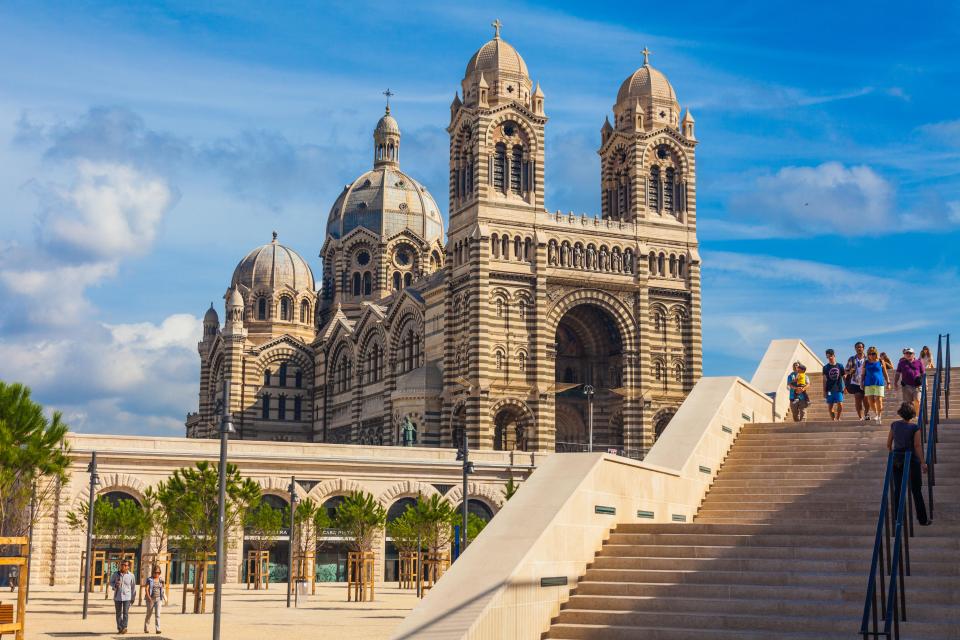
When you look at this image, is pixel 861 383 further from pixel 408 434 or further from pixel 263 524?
pixel 408 434

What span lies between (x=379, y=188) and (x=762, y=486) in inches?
2704

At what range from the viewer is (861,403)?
21.8m

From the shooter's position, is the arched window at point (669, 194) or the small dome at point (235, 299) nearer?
the arched window at point (669, 194)

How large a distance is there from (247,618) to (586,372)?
122ft

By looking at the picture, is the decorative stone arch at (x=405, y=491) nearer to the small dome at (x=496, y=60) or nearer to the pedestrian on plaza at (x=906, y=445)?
the small dome at (x=496, y=60)

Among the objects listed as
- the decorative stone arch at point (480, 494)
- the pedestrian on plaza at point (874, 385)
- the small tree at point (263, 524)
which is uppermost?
the pedestrian on plaza at point (874, 385)

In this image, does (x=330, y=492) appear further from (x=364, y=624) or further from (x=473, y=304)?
(x=364, y=624)

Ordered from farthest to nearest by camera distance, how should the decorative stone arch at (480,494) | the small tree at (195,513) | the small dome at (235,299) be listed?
the small dome at (235,299), the decorative stone arch at (480,494), the small tree at (195,513)

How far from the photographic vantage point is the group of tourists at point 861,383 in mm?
20703

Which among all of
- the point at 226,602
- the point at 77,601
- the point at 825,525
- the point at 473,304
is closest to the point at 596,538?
the point at 825,525

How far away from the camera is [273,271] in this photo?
86.3 m

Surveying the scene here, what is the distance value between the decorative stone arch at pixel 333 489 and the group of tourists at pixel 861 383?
90.6 ft

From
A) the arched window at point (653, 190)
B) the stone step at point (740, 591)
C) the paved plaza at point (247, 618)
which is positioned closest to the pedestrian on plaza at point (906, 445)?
the stone step at point (740, 591)

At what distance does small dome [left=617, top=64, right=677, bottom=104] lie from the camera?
64.6m
